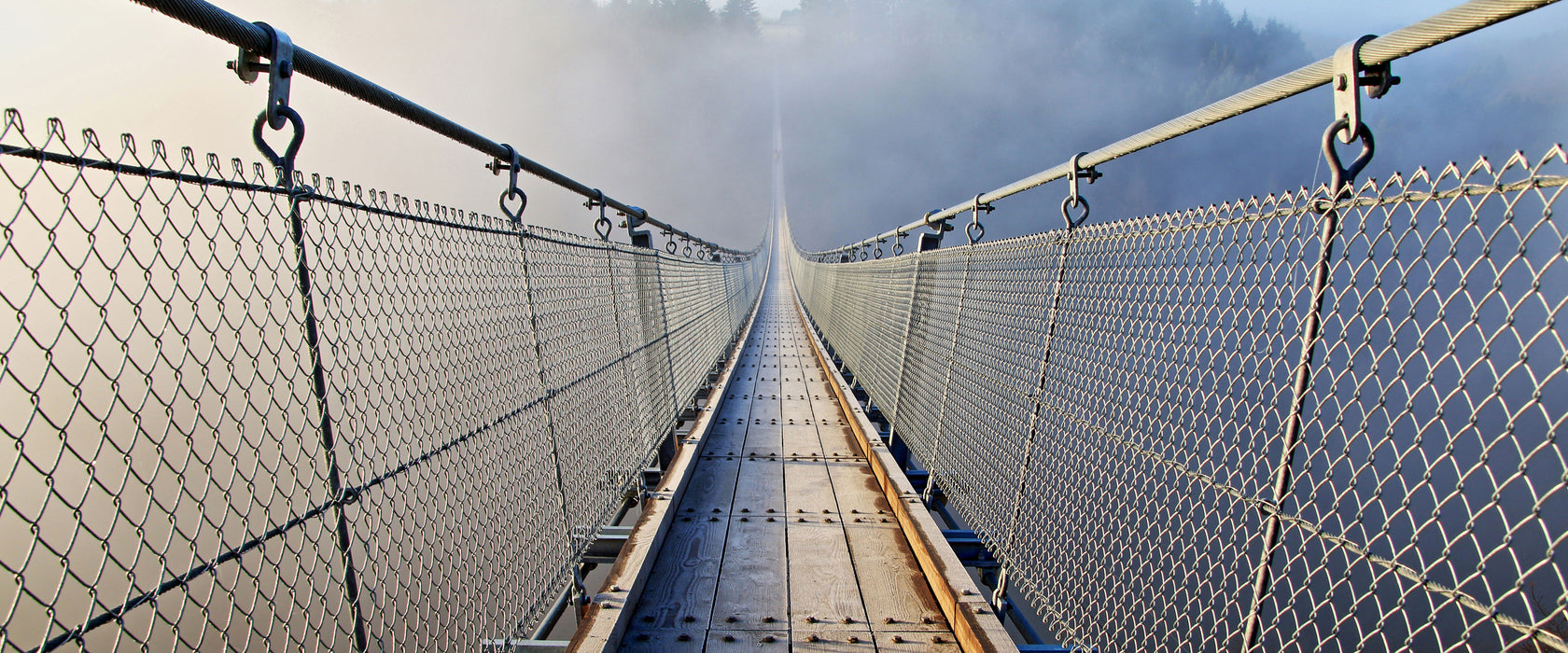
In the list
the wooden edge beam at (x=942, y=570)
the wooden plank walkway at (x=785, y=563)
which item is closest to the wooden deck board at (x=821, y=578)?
the wooden plank walkway at (x=785, y=563)

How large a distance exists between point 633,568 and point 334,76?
1.96m

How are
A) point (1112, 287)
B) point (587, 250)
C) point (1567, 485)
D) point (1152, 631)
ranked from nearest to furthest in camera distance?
1. point (1567, 485)
2. point (1152, 631)
3. point (1112, 287)
4. point (587, 250)

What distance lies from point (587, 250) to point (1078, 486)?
2402mm

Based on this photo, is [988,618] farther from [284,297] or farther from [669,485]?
[284,297]

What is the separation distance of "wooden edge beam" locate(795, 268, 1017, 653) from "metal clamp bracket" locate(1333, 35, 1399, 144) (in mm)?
1769

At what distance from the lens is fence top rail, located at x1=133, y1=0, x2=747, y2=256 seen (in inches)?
58.1

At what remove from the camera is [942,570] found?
114 inches

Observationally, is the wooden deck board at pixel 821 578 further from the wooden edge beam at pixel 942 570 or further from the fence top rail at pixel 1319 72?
the fence top rail at pixel 1319 72

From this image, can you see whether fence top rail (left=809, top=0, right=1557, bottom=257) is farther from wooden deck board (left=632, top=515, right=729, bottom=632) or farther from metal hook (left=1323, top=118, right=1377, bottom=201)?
wooden deck board (left=632, top=515, right=729, bottom=632)

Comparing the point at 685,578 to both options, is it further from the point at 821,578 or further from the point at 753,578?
the point at 821,578

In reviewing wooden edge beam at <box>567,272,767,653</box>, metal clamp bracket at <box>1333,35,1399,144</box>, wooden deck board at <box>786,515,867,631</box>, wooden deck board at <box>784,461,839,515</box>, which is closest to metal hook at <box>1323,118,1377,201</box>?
metal clamp bracket at <box>1333,35,1399,144</box>

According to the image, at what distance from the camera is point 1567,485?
118 cm

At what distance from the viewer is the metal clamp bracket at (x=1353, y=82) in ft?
4.77

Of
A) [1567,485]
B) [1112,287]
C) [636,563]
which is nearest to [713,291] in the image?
[636,563]
